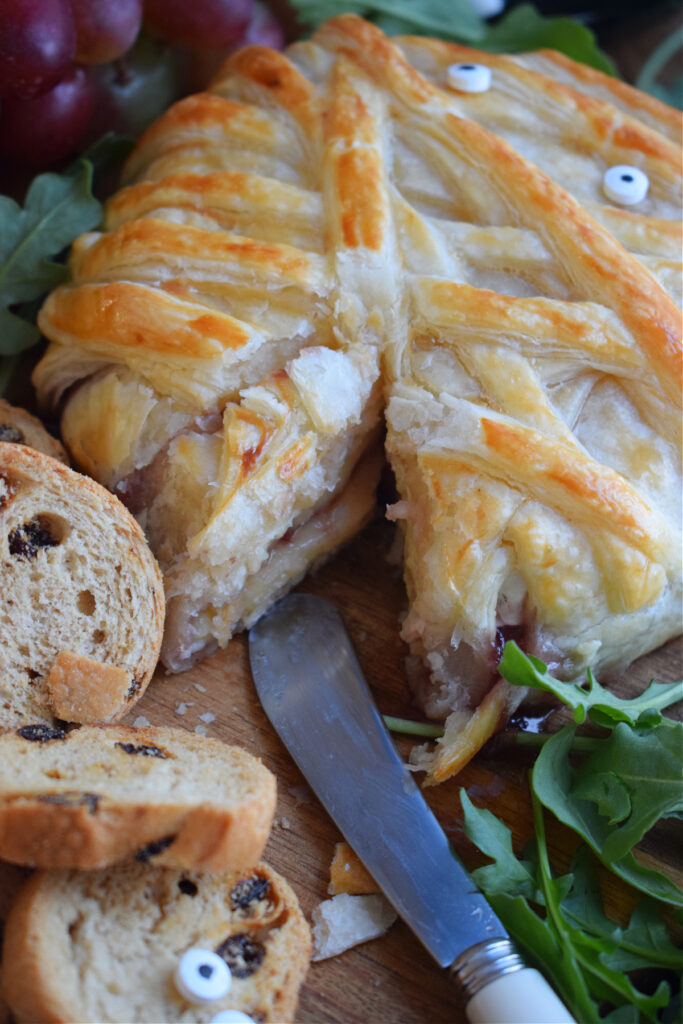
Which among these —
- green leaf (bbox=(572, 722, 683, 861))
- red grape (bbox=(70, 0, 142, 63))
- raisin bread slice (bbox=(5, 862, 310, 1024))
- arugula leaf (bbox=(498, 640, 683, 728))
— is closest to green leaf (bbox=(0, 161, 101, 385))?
red grape (bbox=(70, 0, 142, 63))

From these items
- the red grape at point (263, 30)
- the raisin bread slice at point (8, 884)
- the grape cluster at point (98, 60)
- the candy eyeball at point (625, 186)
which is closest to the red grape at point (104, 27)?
the grape cluster at point (98, 60)

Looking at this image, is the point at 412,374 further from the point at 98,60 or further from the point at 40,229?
the point at 98,60

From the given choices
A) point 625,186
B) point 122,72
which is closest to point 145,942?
point 625,186

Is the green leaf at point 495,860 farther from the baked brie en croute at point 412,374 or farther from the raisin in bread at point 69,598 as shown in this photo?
the raisin in bread at point 69,598

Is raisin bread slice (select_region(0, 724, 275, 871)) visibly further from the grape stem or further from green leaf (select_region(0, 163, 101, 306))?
the grape stem

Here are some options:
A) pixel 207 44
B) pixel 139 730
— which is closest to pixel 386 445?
pixel 139 730

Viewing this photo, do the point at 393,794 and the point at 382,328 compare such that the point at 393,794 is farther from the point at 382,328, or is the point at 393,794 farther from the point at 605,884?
the point at 382,328
